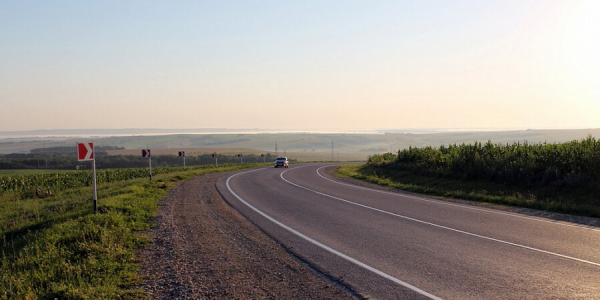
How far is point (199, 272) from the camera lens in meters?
7.16

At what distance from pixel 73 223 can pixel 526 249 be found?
1067 centimetres

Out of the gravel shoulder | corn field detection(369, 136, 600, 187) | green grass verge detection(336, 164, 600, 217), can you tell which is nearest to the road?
the gravel shoulder

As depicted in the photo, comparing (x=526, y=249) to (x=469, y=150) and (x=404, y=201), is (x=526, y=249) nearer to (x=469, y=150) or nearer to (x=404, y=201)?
(x=404, y=201)

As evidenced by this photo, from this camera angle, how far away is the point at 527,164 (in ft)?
68.2

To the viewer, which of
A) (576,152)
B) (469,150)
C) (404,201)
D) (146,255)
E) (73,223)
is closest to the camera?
(146,255)

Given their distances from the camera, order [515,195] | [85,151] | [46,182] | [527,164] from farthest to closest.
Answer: [46,182], [527,164], [515,195], [85,151]

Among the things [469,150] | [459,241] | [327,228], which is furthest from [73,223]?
[469,150]

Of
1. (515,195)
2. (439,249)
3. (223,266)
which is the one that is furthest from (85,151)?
(515,195)

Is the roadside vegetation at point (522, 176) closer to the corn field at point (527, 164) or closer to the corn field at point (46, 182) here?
the corn field at point (527, 164)

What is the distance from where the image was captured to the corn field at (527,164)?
59.9 ft

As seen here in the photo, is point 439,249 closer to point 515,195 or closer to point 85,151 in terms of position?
point 85,151

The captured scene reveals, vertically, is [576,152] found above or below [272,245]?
above

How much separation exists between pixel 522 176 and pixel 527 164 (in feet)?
2.60

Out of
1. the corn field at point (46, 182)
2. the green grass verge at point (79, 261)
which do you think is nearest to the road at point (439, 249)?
the green grass verge at point (79, 261)
